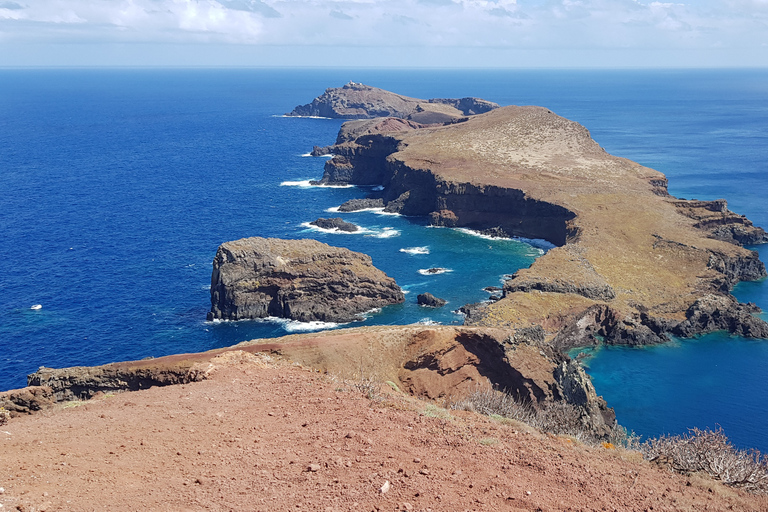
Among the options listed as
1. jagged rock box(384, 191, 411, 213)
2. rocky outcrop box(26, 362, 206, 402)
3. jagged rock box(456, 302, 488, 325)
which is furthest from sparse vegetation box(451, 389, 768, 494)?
jagged rock box(384, 191, 411, 213)

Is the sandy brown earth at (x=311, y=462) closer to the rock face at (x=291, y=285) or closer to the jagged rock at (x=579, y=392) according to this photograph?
the jagged rock at (x=579, y=392)

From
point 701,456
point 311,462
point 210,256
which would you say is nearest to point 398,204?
point 210,256

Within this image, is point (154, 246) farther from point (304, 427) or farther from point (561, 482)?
point (561, 482)

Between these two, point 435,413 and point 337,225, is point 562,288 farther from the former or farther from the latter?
point 435,413

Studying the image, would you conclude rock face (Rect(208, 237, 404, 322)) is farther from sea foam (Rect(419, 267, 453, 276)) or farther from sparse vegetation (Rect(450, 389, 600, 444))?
sparse vegetation (Rect(450, 389, 600, 444))

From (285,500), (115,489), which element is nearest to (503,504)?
(285,500)

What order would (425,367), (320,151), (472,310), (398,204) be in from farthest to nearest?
1. (320,151)
2. (398,204)
3. (472,310)
4. (425,367)

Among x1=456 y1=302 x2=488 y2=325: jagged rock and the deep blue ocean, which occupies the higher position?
x1=456 y1=302 x2=488 y2=325: jagged rock
